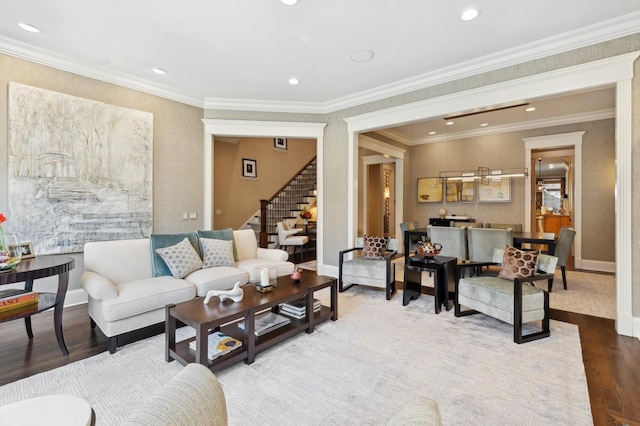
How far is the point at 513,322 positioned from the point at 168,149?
509 cm

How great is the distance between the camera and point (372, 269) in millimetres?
4098

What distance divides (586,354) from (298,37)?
4075 mm

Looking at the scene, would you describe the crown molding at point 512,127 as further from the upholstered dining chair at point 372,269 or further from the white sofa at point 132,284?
the white sofa at point 132,284

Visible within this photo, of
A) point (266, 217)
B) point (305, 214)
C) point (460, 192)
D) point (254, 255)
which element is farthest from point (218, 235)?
point (460, 192)

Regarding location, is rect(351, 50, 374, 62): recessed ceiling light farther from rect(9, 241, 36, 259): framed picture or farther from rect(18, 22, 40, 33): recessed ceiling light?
rect(9, 241, 36, 259): framed picture

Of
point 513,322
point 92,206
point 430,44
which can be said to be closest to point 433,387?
point 513,322

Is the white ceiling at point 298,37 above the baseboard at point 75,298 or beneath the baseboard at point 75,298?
above

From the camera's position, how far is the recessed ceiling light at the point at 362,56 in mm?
3566

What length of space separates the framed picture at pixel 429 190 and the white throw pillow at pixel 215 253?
5.71 m

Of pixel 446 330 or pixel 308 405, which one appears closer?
pixel 308 405

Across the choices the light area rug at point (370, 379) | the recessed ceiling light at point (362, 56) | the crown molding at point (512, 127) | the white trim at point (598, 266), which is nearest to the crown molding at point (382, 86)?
the recessed ceiling light at point (362, 56)

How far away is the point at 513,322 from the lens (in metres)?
2.77

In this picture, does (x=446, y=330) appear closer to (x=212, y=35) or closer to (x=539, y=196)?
(x=212, y=35)

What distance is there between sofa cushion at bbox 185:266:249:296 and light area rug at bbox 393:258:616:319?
109 inches
